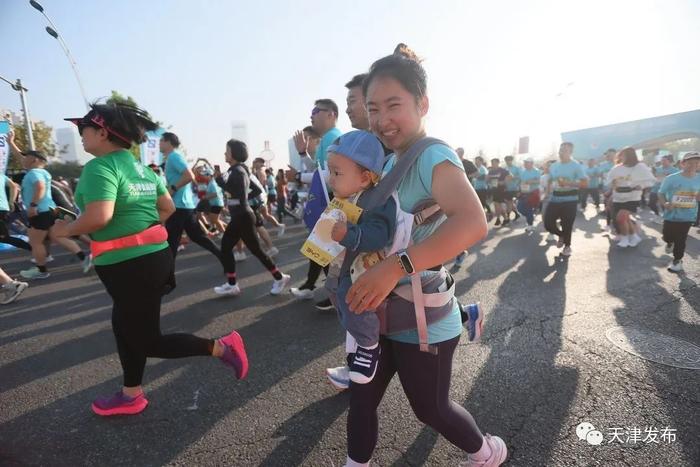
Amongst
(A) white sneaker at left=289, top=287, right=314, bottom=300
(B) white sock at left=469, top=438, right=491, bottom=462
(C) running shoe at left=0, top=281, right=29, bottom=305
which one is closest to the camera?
(B) white sock at left=469, top=438, right=491, bottom=462

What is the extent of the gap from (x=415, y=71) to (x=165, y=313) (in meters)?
4.27

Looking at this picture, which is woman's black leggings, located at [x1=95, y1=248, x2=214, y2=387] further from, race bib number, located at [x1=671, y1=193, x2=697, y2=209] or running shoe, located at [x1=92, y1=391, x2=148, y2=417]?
race bib number, located at [x1=671, y1=193, x2=697, y2=209]

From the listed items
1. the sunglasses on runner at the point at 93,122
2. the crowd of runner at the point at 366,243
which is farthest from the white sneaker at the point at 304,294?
the sunglasses on runner at the point at 93,122

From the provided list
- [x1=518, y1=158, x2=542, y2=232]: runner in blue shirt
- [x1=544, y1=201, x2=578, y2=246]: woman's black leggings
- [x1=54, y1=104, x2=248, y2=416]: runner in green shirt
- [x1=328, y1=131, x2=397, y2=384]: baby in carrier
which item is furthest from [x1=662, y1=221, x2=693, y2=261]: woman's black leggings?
[x1=54, y1=104, x2=248, y2=416]: runner in green shirt

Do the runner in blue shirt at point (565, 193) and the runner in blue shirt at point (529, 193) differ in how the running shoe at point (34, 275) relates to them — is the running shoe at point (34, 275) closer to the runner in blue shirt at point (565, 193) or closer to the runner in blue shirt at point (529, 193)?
the runner in blue shirt at point (565, 193)

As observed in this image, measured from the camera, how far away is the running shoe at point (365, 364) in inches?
55.0

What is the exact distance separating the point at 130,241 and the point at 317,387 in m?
1.67

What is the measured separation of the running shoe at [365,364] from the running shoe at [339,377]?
130 centimetres

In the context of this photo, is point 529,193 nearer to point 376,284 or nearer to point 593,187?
point 593,187

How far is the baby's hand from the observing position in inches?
47.4

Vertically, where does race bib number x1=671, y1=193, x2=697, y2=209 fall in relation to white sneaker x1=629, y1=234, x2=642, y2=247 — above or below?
above

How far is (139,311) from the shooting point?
89.4 inches

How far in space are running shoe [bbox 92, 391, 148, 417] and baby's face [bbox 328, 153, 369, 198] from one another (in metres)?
2.26

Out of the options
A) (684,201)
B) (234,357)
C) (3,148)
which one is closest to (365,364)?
(234,357)
